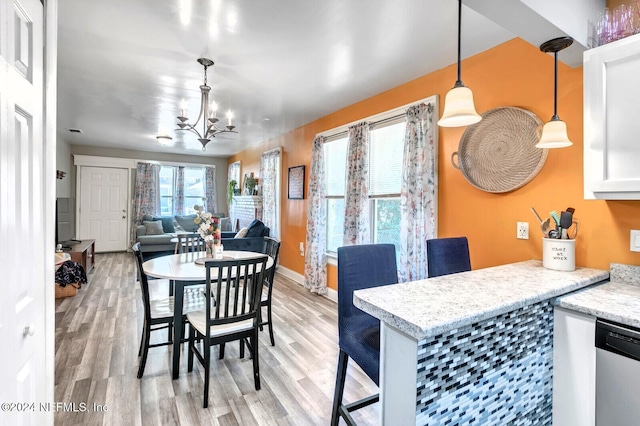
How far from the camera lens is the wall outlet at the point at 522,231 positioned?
2123 millimetres

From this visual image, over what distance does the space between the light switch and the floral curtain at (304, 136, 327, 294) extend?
3.04m

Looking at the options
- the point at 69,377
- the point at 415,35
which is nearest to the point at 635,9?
the point at 415,35

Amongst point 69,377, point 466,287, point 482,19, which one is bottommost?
point 69,377

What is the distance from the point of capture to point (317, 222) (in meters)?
4.26

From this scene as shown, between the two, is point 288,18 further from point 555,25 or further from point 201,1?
point 555,25

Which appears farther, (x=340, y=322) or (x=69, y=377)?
(x=69, y=377)

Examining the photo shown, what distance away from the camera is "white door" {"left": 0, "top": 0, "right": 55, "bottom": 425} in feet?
2.85

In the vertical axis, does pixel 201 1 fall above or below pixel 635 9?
above

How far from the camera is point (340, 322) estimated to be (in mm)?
1564

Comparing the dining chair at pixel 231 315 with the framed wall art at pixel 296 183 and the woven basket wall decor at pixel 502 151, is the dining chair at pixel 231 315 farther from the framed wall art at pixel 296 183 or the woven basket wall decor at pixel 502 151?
→ the framed wall art at pixel 296 183

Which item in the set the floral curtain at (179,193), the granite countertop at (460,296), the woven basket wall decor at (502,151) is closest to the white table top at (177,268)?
the granite countertop at (460,296)

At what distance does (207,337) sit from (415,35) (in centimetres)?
254

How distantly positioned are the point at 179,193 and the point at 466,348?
8136 millimetres

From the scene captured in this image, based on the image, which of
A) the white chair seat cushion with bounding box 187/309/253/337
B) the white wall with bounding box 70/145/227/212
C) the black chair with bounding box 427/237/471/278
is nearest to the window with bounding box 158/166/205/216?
the white wall with bounding box 70/145/227/212
